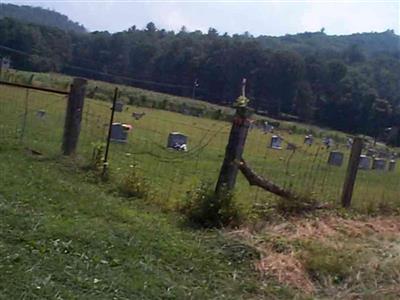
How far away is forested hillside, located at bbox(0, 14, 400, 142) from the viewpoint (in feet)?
89.5

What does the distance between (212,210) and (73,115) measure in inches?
138

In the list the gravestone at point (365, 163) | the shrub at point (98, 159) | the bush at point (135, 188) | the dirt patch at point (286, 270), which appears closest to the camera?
the dirt patch at point (286, 270)

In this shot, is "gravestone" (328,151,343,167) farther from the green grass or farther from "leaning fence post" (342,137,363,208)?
the green grass

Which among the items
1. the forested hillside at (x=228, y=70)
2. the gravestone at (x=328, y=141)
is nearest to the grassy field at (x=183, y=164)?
the forested hillside at (x=228, y=70)

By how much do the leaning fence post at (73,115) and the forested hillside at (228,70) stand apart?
478 inches

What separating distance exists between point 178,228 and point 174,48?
28.1m

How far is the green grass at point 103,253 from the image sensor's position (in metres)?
3.90

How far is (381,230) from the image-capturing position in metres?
7.02

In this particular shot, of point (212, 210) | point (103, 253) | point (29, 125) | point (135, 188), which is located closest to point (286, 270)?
point (212, 210)

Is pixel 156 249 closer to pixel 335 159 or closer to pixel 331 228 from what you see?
pixel 331 228

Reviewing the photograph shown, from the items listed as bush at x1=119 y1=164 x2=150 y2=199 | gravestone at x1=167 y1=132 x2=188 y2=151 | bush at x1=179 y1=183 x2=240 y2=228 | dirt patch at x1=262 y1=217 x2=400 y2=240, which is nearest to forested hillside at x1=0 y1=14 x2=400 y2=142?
gravestone at x1=167 y1=132 x2=188 y2=151

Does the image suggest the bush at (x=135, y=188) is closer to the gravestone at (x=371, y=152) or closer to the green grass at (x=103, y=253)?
the green grass at (x=103, y=253)

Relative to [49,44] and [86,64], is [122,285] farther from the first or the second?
[49,44]

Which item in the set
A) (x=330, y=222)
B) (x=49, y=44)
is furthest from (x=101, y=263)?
(x=49, y=44)
